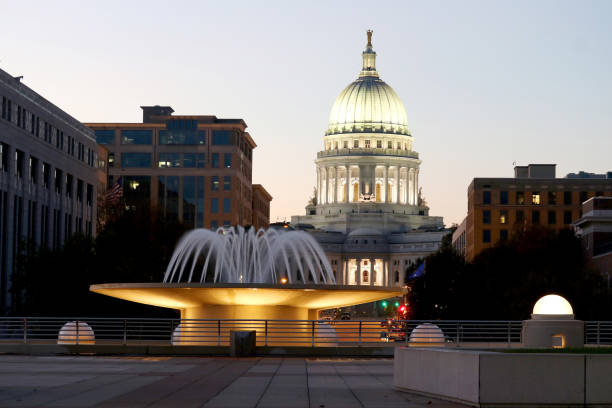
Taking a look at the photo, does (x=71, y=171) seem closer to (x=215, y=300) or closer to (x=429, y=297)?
(x=429, y=297)

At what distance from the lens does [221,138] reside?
18250 centimetres

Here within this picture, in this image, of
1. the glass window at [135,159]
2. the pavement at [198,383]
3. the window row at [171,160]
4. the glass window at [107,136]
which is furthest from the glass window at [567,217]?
the pavement at [198,383]

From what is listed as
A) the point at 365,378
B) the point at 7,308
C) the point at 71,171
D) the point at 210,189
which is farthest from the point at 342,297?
the point at 210,189

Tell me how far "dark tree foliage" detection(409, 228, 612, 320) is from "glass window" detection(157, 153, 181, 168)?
209ft

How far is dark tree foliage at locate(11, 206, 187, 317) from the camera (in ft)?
258

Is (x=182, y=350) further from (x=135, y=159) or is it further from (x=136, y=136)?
(x=136, y=136)

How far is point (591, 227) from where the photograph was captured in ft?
397

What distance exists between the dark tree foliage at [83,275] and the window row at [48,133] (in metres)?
10.2

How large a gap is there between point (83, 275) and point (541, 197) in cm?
8214

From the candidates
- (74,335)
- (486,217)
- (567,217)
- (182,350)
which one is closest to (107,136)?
(486,217)

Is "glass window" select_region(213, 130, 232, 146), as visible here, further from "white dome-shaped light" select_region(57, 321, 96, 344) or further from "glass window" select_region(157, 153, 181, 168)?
"white dome-shaped light" select_region(57, 321, 96, 344)

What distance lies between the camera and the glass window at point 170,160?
600 ft

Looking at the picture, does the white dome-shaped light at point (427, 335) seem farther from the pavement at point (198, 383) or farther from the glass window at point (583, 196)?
the glass window at point (583, 196)

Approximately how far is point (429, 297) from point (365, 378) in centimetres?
9183
